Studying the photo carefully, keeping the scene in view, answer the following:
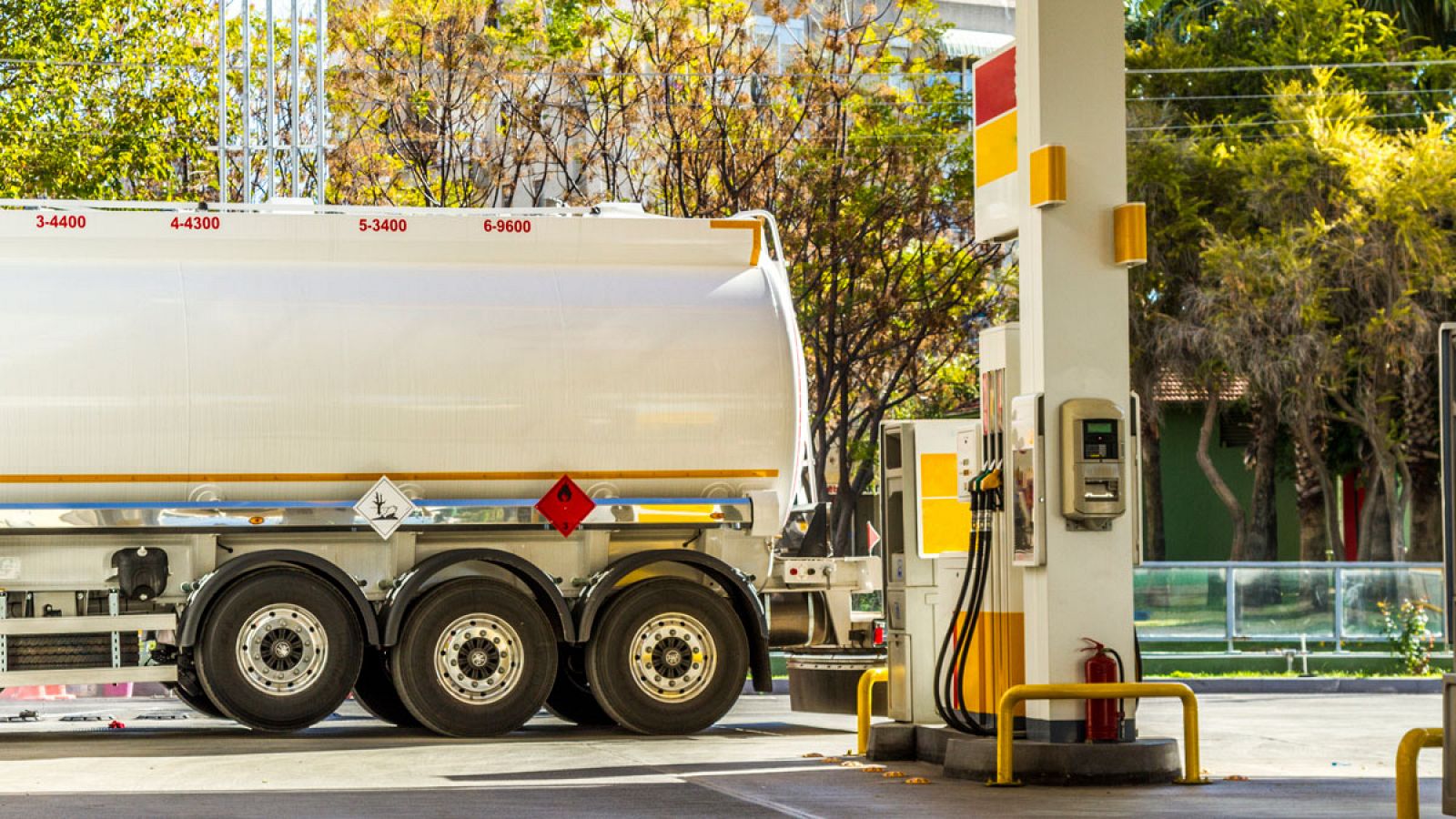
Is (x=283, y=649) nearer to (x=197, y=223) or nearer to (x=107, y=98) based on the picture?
(x=197, y=223)

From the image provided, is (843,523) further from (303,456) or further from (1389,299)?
(303,456)

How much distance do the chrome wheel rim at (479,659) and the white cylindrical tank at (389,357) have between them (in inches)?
→ 37.6

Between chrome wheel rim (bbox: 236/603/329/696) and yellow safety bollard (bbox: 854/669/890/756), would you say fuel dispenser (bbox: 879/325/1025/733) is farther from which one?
chrome wheel rim (bbox: 236/603/329/696)

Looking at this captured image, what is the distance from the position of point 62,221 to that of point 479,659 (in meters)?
4.28

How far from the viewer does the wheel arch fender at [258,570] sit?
579 inches

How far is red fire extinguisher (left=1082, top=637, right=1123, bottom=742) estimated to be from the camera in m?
11.6

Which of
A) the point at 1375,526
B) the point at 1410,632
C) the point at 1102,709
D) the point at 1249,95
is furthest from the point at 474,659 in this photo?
the point at 1249,95

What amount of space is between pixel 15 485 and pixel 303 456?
195 cm

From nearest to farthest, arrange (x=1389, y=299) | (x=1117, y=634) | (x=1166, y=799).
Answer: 1. (x=1166, y=799)
2. (x=1117, y=634)
3. (x=1389, y=299)

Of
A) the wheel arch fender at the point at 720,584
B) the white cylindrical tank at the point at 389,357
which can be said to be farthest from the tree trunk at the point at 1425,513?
the wheel arch fender at the point at 720,584

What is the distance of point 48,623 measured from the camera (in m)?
14.8

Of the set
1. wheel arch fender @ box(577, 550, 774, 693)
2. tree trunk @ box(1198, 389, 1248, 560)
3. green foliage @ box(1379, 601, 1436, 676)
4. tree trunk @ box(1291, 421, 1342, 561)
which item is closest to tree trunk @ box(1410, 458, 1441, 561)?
tree trunk @ box(1291, 421, 1342, 561)

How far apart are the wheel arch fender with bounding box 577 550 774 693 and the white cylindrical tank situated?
1.71 feet

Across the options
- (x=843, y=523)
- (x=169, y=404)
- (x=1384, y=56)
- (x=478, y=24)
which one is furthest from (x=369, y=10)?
(x=1384, y=56)
